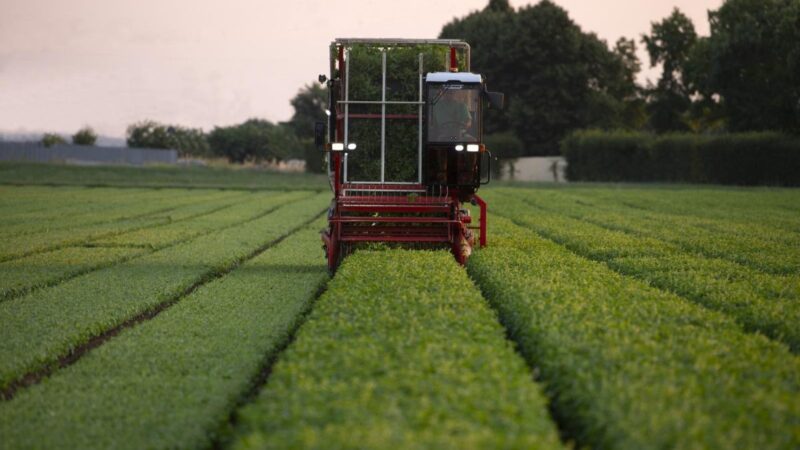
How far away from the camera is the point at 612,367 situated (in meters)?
7.57

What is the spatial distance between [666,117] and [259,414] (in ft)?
263

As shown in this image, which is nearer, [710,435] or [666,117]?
[710,435]

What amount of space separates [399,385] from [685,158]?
6026 cm

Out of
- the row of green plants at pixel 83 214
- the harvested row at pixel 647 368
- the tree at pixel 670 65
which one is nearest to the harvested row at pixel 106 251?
the row of green plants at pixel 83 214

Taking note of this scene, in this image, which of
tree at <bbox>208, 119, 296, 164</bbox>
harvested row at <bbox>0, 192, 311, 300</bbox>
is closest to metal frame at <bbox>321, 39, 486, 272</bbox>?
harvested row at <bbox>0, 192, 311, 300</bbox>

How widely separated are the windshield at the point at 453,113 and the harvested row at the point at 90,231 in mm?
8108

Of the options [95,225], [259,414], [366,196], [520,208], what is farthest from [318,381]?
[520,208]

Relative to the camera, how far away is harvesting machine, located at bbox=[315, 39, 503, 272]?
15.7m

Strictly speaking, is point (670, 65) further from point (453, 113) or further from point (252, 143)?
point (453, 113)

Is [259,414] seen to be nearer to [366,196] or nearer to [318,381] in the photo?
[318,381]

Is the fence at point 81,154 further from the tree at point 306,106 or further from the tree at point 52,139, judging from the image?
the tree at point 306,106

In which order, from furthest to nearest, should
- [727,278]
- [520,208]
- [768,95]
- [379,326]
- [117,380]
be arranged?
[768,95], [520,208], [727,278], [379,326], [117,380]

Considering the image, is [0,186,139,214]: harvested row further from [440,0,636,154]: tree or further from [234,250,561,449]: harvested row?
[440,0,636,154]: tree

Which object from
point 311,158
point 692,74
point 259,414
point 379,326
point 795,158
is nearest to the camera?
point 259,414
